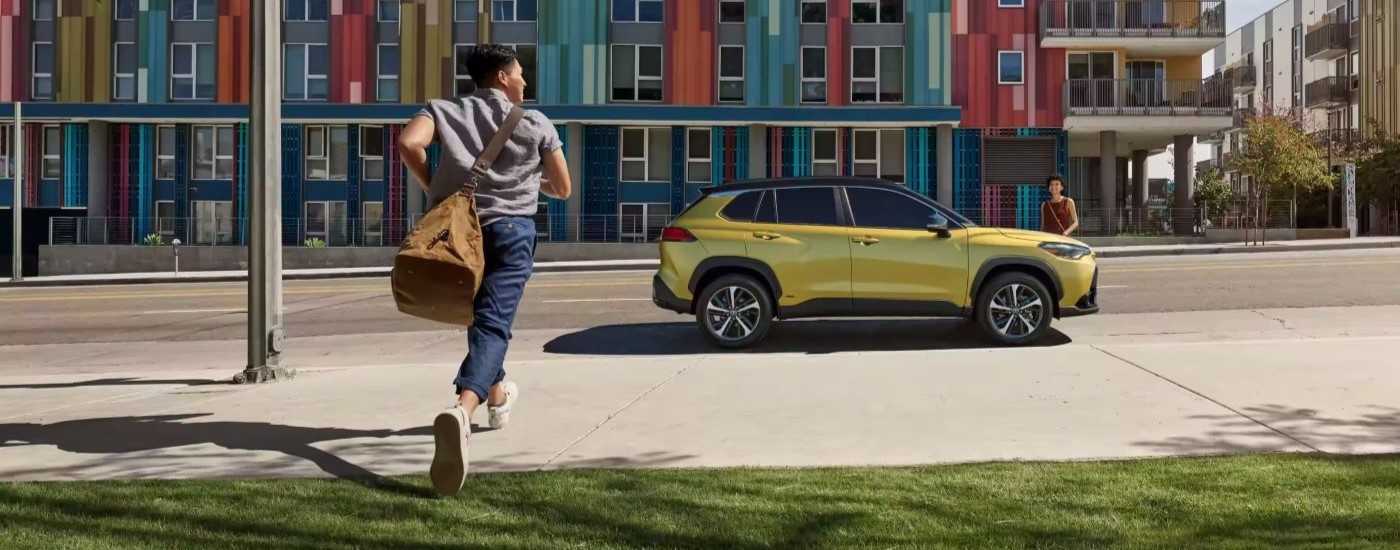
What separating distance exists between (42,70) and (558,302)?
31727 millimetres

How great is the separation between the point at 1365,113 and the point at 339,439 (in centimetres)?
6074

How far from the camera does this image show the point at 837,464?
17.4ft

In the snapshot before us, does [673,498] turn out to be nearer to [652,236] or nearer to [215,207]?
[652,236]

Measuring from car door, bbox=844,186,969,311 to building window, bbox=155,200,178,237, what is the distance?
32255 mm

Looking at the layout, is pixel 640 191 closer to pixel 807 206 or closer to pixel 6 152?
pixel 6 152

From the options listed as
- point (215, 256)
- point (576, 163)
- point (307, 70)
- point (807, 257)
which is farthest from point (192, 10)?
point (807, 257)

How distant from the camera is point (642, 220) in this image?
38.2m

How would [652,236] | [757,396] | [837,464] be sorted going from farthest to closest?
1. [652,236]
2. [757,396]
3. [837,464]

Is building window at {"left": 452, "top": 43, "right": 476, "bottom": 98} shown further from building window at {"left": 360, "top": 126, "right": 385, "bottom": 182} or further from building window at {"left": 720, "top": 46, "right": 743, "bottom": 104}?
building window at {"left": 720, "top": 46, "right": 743, "bottom": 104}

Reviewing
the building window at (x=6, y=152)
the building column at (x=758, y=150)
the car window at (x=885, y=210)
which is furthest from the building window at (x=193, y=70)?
the car window at (x=885, y=210)

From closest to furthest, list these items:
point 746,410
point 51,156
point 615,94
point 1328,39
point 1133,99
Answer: point 746,410
point 1133,99
point 615,94
point 51,156
point 1328,39

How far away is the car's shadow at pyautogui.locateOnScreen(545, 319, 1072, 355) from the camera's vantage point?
11.3 meters

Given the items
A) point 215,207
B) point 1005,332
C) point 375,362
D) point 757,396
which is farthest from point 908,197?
point 215,207

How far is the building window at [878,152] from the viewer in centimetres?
3984
